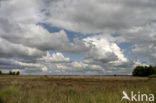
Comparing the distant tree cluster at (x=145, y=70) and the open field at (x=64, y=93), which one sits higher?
the open field at (x=64, y=93)

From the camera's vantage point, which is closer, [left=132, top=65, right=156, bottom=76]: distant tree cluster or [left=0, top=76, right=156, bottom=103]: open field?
[left=0, top=76, right=156, bottom=103]: open field

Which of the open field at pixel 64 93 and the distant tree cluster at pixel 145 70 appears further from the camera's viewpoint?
the distant tree cluster at pixel 145 70

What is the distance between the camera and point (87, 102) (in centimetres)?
813

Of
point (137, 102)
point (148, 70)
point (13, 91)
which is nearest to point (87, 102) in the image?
point (137, 102)

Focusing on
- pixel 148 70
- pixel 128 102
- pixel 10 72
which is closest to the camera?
pixel 128 102

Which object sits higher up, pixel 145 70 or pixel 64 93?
pixel 64 93

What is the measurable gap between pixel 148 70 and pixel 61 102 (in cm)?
11816

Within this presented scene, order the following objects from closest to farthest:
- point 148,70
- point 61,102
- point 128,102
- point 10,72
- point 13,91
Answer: point 61,102 < point 128,102 < point 13,91 < point 148,70 < point 10,72

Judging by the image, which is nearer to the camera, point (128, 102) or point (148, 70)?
point (128, 102)

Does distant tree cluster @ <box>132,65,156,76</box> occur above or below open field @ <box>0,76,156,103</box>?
below

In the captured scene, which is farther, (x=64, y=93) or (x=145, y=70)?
(x=145, y=70)

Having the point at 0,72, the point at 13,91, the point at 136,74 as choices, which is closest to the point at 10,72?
the point at 0,72

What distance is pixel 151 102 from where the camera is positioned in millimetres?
8031

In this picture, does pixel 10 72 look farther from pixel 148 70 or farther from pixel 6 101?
pixel 6 101
